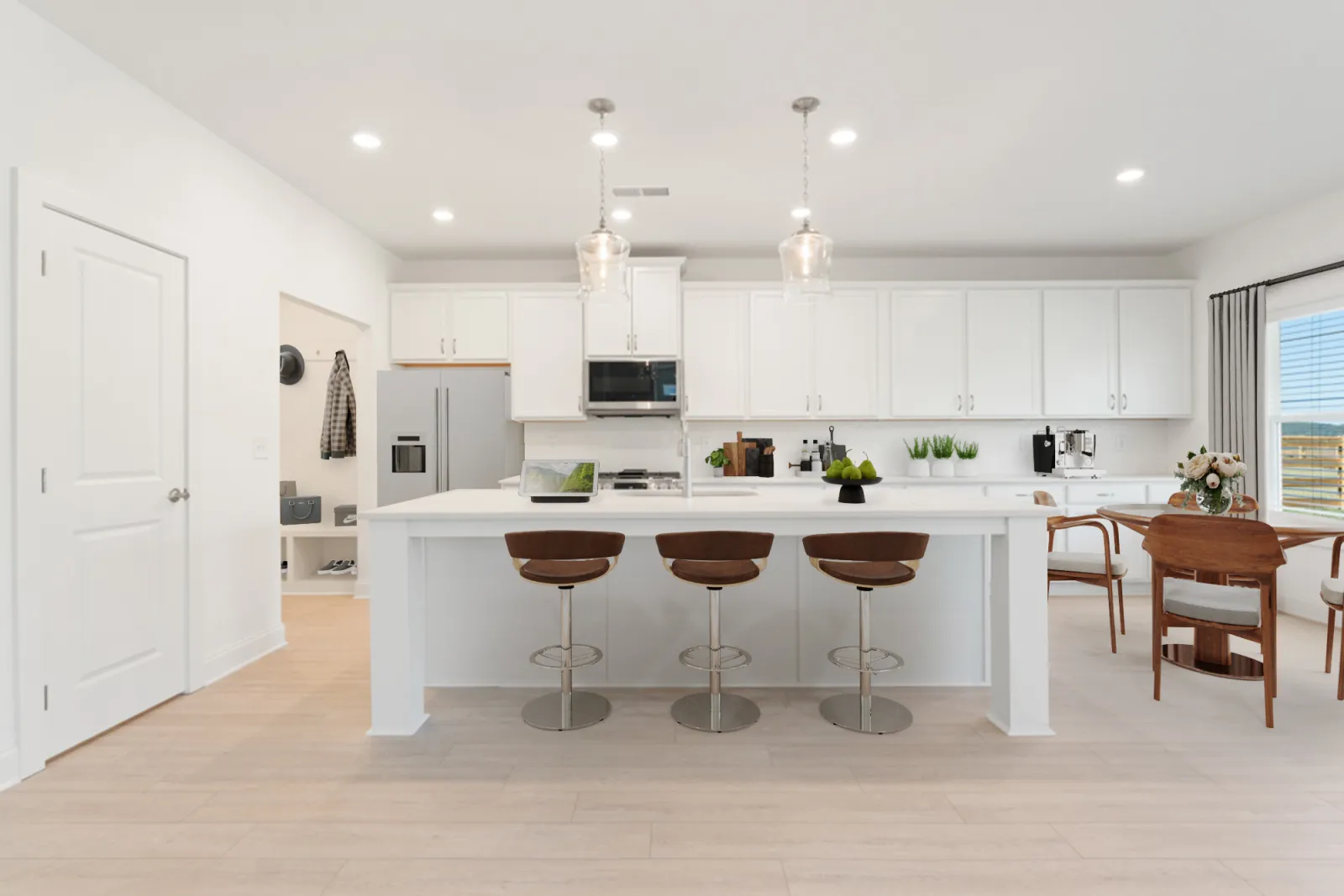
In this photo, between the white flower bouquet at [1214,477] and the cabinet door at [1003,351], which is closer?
the white flower bouquet at [1214,477]

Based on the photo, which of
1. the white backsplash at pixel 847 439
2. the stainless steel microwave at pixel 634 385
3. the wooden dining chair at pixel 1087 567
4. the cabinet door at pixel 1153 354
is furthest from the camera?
the white backsplash at pixel 847 439

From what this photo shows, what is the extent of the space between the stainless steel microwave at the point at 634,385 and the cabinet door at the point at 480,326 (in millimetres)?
823

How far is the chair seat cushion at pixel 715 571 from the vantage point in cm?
263

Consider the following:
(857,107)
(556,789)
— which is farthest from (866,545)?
(857,107)

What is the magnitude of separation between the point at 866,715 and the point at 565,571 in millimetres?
1360

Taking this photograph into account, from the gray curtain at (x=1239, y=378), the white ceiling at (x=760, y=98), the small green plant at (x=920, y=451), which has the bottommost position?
the small green plant at (x=920, y=451)

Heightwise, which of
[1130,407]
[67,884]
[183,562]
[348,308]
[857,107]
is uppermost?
[857,107]

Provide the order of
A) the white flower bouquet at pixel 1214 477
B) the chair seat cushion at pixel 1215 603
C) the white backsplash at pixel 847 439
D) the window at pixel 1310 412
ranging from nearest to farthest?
the chair seat cushion at pixel 1215 603 → the white flower bouquet at pixel 1214 477 → the window at pixel 1310 412 → the white backsplash at pixel 847 439

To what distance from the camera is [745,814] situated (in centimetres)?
211

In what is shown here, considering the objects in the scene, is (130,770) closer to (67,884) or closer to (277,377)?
(67,884)

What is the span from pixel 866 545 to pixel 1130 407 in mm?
4245

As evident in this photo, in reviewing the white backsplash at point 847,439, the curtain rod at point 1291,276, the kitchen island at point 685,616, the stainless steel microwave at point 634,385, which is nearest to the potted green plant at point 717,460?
the white backsplash at point 847,439

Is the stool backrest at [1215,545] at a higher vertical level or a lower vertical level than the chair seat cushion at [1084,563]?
higher

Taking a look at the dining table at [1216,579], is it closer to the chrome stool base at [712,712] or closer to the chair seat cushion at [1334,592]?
the chair seat cushion at [1334,592]
